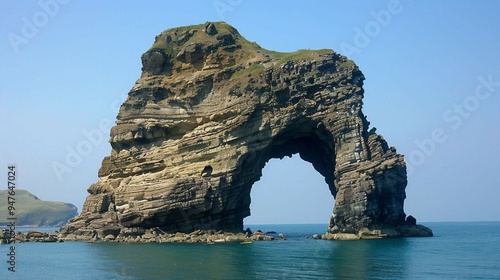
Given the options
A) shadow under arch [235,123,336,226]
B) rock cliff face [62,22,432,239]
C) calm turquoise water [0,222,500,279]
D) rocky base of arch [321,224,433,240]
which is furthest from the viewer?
shadow under arch [235,123,336,226]

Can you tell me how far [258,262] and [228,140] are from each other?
2902cm

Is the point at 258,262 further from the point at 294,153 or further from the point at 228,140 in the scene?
the point at 294,153

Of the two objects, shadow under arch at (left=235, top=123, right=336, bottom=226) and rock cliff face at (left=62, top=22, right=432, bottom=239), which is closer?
rock cliff face at (left=62, top=22, right=432, bottom=239)

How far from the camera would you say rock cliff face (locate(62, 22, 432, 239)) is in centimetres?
7850

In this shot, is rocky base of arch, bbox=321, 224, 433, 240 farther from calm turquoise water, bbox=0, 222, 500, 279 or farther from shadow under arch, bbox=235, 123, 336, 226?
shadow under arch, bbox=235, 123, 336, 226

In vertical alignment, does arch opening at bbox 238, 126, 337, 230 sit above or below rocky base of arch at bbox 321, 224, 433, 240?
above

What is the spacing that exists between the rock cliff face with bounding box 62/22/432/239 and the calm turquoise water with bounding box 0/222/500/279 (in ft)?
24.5

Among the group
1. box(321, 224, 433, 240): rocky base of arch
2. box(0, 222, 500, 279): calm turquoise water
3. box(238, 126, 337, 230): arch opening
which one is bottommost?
box(0, 222, 500, 279): calm turquoise water

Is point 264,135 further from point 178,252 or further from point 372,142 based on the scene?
point 178,252

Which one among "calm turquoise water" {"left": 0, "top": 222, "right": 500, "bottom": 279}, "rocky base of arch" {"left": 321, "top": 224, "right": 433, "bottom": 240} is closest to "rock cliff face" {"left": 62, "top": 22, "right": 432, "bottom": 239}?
"rocky base of arch" {"left": 321, "top": 224, "right": 433, "bottom": 240}

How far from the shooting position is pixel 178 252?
6334cm

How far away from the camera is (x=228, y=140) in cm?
8112

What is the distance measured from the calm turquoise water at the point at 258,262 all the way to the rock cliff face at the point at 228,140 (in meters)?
7.46

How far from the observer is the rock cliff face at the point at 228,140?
258 feet
